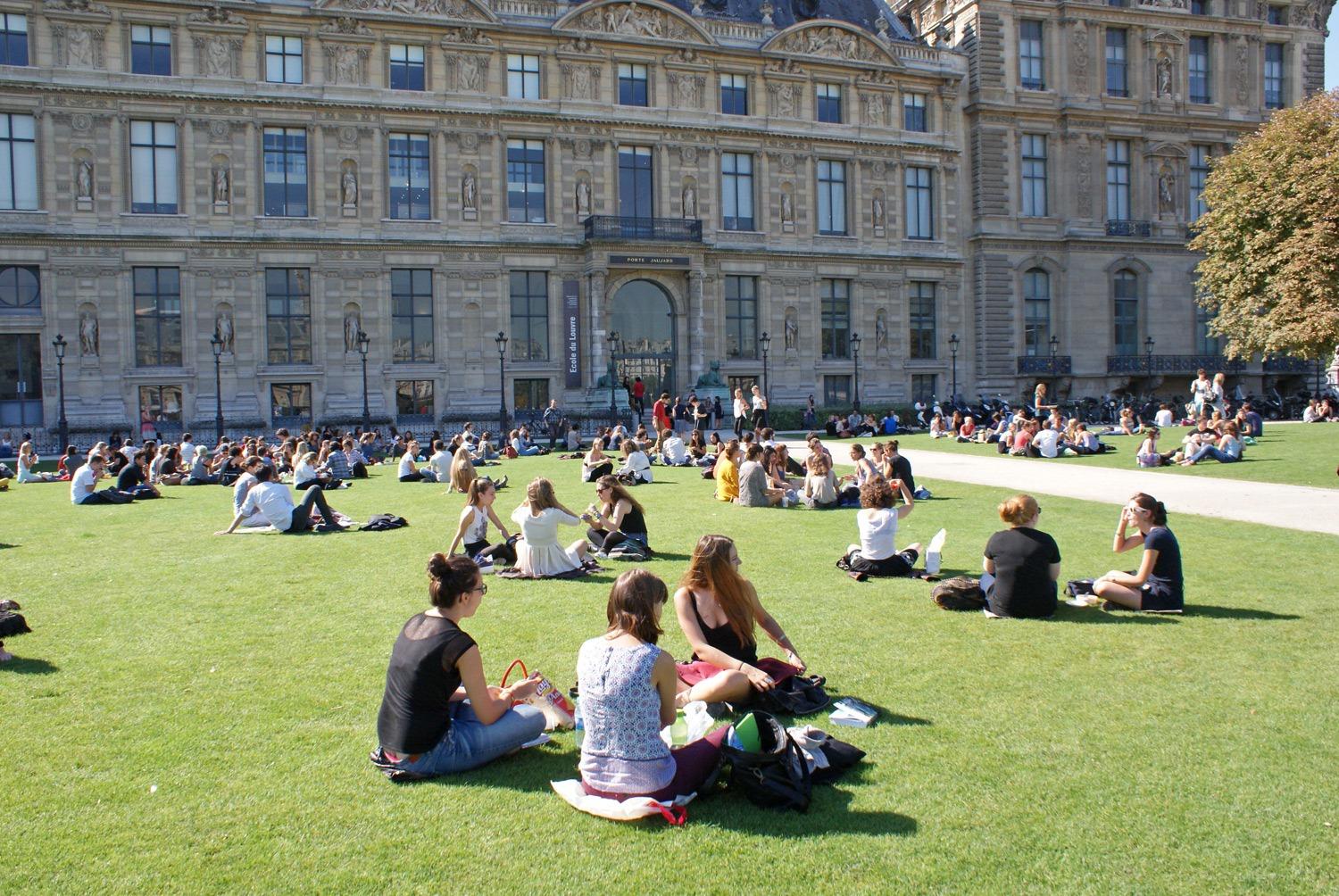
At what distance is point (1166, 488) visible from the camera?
70.9ft

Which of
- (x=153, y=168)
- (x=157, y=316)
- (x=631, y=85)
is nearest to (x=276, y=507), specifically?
(x=157, y=316)

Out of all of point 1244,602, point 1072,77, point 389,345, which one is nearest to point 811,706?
point 1244,602

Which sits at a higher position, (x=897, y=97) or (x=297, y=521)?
(x=897, y=97)

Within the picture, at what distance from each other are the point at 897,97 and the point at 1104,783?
172ft

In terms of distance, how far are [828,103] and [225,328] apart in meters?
30.8

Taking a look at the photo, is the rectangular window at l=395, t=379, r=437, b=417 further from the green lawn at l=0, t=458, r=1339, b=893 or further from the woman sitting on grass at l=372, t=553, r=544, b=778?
the woman sitting on grass at l=372, t=553, r=544, b=778

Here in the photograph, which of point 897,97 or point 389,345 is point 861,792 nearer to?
point 389,345

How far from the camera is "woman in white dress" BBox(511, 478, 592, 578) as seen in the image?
41.9 feet

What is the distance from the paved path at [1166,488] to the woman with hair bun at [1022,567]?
7781 mm

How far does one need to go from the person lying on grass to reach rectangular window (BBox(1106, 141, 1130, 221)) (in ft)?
169

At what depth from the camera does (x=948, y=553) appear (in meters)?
14.6

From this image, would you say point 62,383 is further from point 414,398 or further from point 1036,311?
point 1036,311

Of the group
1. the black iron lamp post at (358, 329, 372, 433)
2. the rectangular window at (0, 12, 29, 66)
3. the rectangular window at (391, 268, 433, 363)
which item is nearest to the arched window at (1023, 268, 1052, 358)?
the rectangular window at (391, 268, 433, 363)

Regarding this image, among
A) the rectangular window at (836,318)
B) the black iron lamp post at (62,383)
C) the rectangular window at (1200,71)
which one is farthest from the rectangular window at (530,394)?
the rectangular window at (1200,71)
